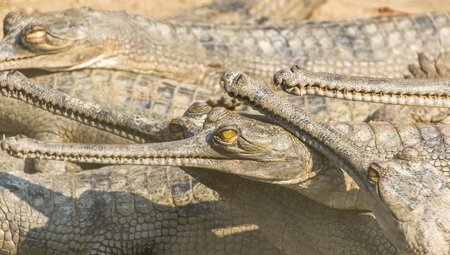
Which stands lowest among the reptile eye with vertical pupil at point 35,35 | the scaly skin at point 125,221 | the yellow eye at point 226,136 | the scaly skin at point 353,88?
the scaly skin at point 125,221

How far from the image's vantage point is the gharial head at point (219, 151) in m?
4.58

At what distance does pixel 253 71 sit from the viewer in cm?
773

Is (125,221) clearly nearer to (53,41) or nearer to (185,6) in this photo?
(53,41)

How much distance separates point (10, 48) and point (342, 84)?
2.97 m

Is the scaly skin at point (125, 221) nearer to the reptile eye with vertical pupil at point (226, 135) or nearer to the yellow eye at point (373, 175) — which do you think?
the reptile eye with vertical pupil at point (226, 135)

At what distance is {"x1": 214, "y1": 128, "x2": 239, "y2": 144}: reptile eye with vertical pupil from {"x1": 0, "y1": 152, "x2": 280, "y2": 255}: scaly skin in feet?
3.33

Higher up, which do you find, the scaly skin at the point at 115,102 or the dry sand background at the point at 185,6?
the dry sand background at the point at 185,6

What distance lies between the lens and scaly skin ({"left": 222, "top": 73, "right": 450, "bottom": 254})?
4.26m

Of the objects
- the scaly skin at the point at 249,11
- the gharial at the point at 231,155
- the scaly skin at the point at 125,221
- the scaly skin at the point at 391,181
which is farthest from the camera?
the scaly skin at the point at 249,11

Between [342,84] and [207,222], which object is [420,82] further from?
[207,222]

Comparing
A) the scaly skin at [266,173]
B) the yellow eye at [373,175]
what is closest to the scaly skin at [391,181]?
the yellow eye at [373,175]

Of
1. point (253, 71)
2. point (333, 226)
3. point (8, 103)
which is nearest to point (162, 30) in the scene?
point (253, 71)

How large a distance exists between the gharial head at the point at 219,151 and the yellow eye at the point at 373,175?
0.46m

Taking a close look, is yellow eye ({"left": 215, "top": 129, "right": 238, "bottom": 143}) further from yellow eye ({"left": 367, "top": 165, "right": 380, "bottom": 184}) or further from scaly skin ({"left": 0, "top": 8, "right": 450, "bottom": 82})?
scaly skin ({"left": 0, "top": 8, "right": 450, "bottom": 82})
